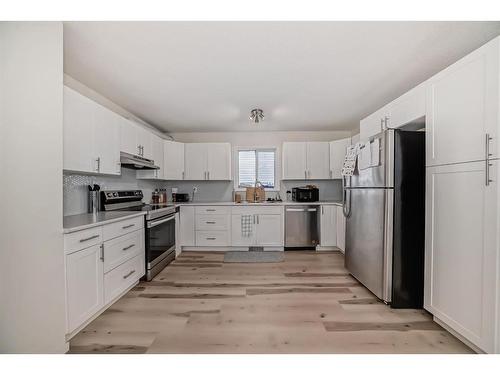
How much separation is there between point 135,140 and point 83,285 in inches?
80.0

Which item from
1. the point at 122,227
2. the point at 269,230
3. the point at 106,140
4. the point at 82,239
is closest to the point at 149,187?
the point at 106,140

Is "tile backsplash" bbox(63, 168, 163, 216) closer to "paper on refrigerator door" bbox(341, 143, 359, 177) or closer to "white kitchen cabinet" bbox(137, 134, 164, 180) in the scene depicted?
"white kitchen cabinet" bbox(137, 134, 164, 180)

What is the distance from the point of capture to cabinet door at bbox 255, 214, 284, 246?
13.6 feet

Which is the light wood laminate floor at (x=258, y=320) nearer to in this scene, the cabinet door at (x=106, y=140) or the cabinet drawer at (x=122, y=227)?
the cabinet drawer at (x=122, y=227)

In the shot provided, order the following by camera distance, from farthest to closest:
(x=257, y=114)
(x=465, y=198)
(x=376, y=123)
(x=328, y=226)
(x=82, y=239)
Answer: (x=328, y=226)
(x=257, y=114)
(x=376, y=123)
(x=82, y=239)
(x=465, y=198)

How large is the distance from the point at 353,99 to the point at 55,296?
368 centimetres

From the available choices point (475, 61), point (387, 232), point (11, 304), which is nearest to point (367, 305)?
point (387, 232)

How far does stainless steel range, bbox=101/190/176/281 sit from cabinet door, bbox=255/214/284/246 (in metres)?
1.47

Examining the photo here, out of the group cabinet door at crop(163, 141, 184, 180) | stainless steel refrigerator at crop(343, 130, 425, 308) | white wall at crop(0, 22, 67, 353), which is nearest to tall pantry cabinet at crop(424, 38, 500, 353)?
stainless steel refrigerator at crop(343, 130, 425, 308)

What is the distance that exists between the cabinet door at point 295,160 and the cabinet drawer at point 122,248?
2.85 metres

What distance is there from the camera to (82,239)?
1.77 metres

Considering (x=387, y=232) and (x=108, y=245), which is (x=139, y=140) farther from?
(x=387, y=232)

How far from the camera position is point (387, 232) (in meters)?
2.16

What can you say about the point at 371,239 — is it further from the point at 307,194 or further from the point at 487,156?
the point at 307,194
